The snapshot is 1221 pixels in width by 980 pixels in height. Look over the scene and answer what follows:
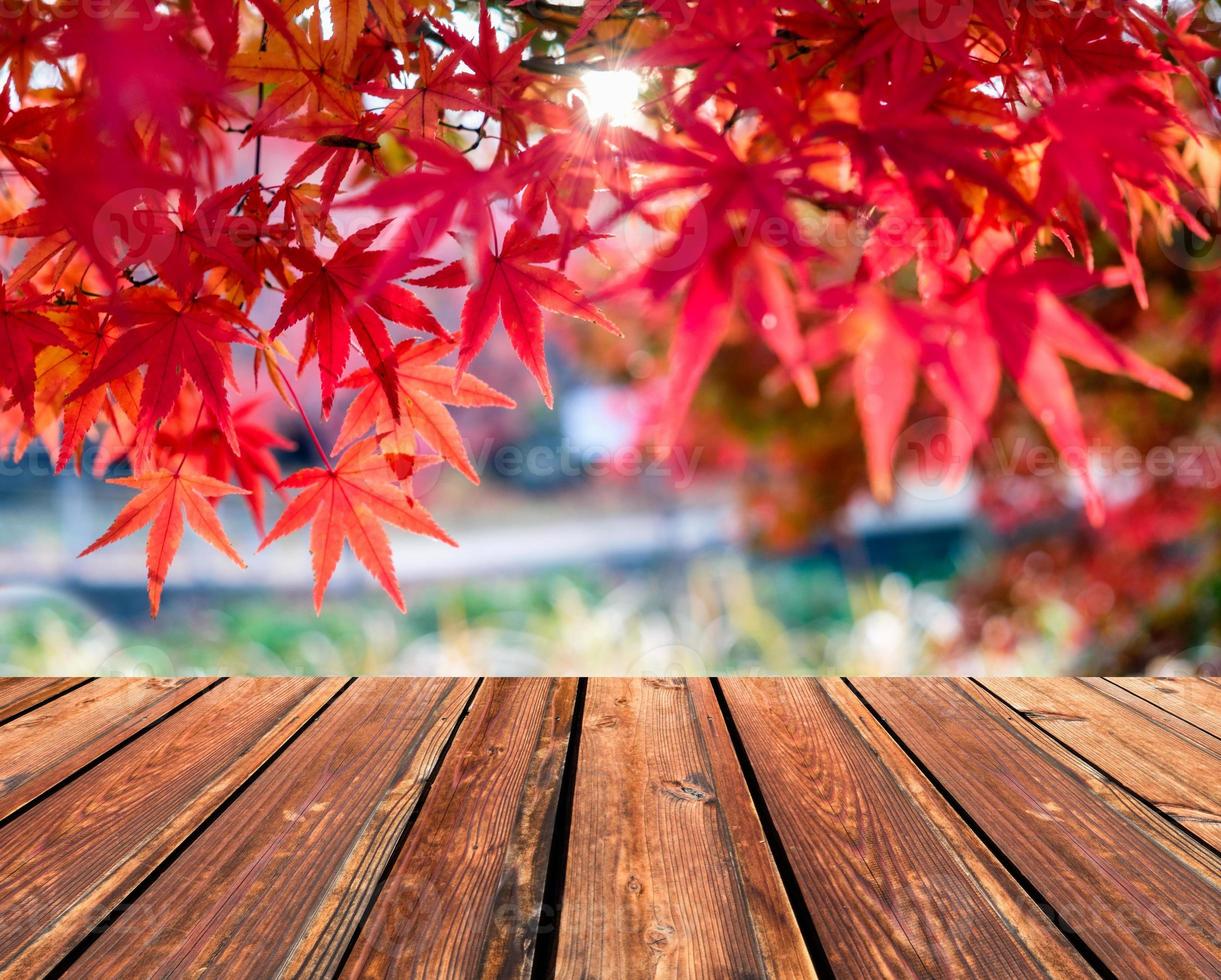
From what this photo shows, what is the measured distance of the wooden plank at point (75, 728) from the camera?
3.50ft

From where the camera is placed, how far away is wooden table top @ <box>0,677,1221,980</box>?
71 cm

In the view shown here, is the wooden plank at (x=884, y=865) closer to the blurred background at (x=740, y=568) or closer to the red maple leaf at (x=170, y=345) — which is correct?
the red maple leaf at (x=170, y=345)

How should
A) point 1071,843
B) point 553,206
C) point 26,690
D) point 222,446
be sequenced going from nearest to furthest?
point 553,206, point 1071,843, point 222,446, point 26,690

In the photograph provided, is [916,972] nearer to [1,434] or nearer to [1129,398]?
[1,434]

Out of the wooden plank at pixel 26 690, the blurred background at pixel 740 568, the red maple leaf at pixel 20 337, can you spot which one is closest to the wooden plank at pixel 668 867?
the red maple leaf at pixel 20 337

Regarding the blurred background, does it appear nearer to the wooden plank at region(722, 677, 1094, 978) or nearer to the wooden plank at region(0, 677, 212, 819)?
the wooden plank at region(0, 677, 212, 819)

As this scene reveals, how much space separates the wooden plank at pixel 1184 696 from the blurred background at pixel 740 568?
2.52 feet

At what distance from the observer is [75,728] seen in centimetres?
124

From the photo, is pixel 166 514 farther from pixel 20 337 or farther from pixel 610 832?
pixel 610 832

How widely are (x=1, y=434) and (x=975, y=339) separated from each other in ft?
3.20

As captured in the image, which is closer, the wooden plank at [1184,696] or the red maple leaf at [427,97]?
the red maple leaf at [427,97]

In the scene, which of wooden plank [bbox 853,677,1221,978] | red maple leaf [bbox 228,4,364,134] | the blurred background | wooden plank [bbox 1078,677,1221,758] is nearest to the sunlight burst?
red maple leaf [bbox 228,4,364,134]

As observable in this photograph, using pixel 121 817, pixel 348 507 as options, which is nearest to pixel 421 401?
pixel 348 507

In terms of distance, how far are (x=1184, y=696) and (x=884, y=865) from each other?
810 mm
